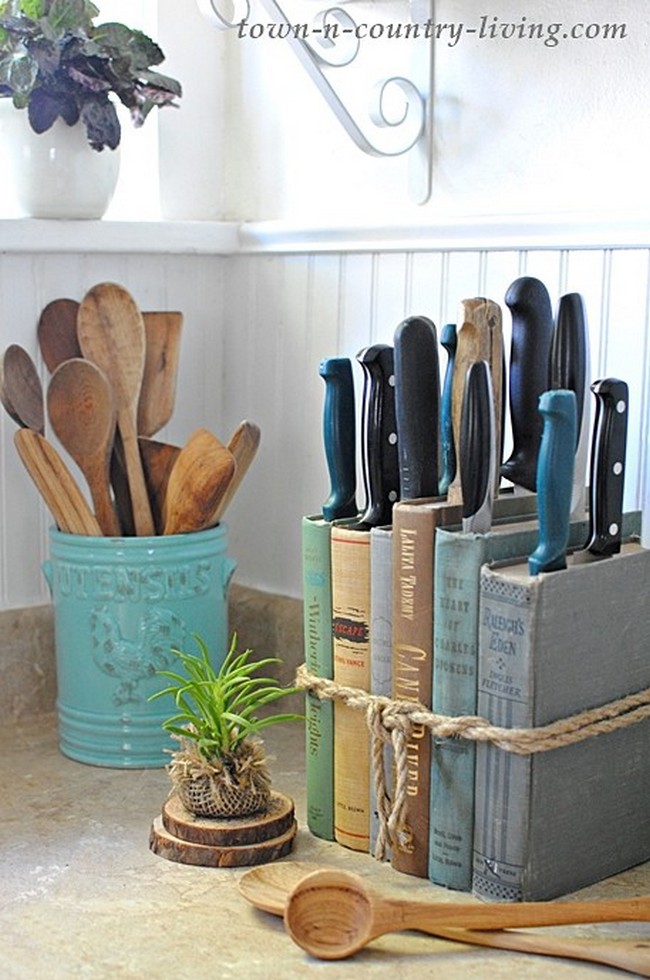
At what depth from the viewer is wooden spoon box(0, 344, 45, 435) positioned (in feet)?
3.94

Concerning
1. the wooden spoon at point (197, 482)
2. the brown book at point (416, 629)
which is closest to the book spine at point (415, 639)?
the brown book at point (416, 629)

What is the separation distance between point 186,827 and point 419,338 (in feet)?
1.16

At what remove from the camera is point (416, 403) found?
3.10ft

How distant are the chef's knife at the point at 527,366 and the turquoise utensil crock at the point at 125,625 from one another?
30cm

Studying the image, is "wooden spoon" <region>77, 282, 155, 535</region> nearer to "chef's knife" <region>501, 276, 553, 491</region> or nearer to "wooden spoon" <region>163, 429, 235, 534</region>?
"wooden spoon" <region>163, 429, 235, 534</region>

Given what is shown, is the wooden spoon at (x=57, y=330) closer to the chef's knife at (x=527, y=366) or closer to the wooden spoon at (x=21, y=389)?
the wooden spoon at (x=21, y=389)

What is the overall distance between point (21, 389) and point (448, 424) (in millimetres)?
393

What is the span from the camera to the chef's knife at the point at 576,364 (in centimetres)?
97

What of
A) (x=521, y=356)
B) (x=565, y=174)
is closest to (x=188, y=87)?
(x=565, y=174)

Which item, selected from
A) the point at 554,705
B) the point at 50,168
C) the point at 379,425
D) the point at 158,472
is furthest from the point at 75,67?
the point at 554,705

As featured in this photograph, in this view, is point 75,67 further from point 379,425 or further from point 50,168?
point 379,425

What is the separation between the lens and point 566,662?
0.91 meters

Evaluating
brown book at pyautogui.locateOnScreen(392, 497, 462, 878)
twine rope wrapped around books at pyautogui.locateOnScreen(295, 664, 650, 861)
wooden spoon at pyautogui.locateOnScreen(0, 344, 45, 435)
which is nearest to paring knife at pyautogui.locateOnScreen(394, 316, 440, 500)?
brown book at pyautogui.locateOnScreen(392, 497, 462, 878)

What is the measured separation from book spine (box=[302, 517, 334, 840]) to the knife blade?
0.36 ft
